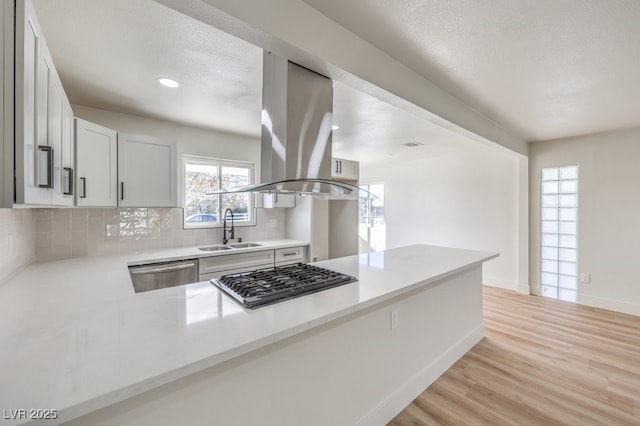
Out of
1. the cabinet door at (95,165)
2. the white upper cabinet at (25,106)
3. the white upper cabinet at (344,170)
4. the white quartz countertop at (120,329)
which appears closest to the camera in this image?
the white quartz countertop at (120,329)

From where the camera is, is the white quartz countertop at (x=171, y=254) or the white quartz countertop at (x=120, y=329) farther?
the white quartz countertop at (x=171, y=254)

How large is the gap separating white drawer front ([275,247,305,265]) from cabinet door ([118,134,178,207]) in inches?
53.7

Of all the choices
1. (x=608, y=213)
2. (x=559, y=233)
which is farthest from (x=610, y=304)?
(x=608, y=213)

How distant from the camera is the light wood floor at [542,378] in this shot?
1.88 metres

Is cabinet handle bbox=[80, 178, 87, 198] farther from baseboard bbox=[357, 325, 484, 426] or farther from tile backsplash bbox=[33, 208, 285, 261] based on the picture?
baseboard bbox=[357, 325, 484, 426]

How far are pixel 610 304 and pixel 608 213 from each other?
1.21 m

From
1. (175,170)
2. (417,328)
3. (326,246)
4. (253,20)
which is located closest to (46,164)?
(253,20)

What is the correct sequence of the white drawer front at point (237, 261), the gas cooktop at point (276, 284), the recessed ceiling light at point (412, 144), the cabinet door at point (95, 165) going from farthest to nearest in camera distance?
the recessed ceiling light at point (412, 144), the white drawer front at point (237, 261), the cabinet door at point (95, 165), the gas cooktop at point (276, 284)

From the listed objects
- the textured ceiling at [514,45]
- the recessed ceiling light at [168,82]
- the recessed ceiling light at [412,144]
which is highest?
the recessed ceiling light at [168,82]

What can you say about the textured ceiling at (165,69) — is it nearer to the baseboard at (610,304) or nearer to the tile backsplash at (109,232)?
the tile backsplash at (109,232)

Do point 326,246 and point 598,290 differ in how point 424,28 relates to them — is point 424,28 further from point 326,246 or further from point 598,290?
point 598,290

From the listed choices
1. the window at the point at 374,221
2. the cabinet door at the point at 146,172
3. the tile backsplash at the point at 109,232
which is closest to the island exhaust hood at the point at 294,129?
the cabinet door at the point at 146,172

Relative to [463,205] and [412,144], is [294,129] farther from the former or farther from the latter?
[463,205]

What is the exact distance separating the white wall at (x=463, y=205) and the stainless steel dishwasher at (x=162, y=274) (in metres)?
4.46
